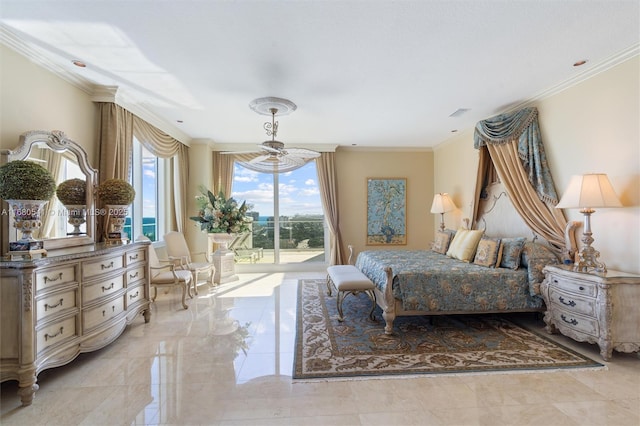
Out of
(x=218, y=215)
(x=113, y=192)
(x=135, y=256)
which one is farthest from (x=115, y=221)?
(x=218, y=215)

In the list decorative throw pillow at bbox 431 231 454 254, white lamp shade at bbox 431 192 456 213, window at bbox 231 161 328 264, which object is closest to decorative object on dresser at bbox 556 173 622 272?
decorative throw pillow at bbox 431 231 454 254

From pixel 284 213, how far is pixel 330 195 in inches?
43.2

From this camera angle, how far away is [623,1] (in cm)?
196

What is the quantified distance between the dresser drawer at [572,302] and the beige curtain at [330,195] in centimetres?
365

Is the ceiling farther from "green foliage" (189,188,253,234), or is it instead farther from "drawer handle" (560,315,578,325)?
"drawer handle" (560,315,578,325)

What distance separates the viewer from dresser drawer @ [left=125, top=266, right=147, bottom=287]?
3.08 metres

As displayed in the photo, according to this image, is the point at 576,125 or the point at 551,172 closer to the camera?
the point at 576,125

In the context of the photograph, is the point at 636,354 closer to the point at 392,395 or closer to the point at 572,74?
the point at 392,395

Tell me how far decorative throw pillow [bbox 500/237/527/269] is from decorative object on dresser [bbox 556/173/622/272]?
55 centimetres

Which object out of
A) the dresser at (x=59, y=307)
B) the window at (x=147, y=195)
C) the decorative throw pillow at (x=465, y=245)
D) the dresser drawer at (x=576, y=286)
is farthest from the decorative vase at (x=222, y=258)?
the dresser drawer at (x=576, y=286)

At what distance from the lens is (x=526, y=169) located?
3.63 metres

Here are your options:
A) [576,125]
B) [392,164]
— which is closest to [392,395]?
[576,125]

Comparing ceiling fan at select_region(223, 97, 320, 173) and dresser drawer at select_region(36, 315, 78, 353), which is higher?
ceiling fan at select_region(223, 97, 320, 173)

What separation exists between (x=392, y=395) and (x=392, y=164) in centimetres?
501
